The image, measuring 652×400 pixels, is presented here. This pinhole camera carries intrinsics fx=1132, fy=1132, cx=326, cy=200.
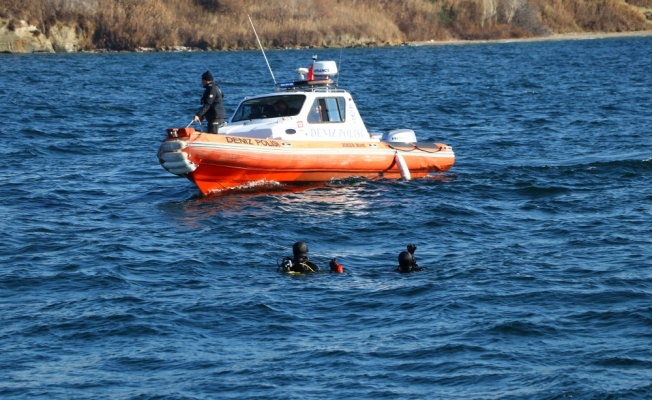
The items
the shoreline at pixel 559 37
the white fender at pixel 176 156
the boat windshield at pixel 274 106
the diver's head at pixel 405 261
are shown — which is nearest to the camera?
the diver's head at pixel 405 261

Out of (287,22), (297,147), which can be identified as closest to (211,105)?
(297,147)

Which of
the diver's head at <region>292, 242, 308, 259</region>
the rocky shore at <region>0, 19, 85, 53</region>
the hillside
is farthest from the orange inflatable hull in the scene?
the hillside

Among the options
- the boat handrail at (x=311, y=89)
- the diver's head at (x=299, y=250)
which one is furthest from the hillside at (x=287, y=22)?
the diver's head at (x=299, y=250)

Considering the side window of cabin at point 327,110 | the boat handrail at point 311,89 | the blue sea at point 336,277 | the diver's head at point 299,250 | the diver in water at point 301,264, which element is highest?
the boat handrail at point 311,89

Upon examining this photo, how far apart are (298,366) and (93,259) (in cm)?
574

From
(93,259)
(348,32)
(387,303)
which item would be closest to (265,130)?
(93,259)

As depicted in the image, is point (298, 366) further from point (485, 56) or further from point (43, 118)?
point (485, 56)

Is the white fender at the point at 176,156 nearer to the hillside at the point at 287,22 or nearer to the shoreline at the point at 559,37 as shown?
the hillside at the point at 287,22

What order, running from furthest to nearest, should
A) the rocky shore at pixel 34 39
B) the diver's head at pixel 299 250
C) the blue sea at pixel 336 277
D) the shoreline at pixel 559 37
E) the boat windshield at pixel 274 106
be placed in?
the shoreline at pixel 559 37 < the rocky shore at pixel 34 39 < the boat windshield at pixel 274 106 < the diver's head at pixel 299 250 < the blue sea at pixel 336 277

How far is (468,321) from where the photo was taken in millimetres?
13547

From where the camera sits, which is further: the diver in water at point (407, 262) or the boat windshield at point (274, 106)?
the boat windshield at point (274, 106)

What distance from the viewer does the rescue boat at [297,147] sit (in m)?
20.7

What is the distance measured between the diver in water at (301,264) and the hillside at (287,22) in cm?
6667

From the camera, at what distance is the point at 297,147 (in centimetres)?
2170
